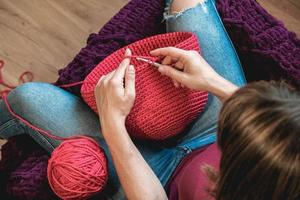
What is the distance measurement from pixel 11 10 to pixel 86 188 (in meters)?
0.80

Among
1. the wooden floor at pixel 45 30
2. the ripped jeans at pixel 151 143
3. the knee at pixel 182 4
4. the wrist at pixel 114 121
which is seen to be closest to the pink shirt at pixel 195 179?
the ripped jeans at pixel 151 143

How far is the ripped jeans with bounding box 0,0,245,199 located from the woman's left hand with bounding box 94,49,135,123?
109 mm

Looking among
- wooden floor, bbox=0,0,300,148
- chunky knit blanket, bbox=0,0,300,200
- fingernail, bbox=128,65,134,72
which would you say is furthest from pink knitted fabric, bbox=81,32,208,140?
wooden floor, bbox=0,0,300,148

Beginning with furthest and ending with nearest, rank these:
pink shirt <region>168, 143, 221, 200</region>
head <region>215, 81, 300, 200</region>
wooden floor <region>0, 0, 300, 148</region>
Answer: wooden floor <region>0, 0, 300, 148</region>, pink shirt <region>168, 143, 221, 200</region>, head <region>215, 81, 300, 200</region>

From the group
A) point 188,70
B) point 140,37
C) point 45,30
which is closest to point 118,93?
point 188,70

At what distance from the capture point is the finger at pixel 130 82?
0.82 m

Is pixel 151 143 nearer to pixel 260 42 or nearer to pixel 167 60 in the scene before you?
pixel 167 60

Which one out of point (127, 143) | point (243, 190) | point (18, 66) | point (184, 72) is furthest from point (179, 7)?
point (18, 66)

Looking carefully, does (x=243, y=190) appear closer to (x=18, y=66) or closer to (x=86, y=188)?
(x=86, y=188)

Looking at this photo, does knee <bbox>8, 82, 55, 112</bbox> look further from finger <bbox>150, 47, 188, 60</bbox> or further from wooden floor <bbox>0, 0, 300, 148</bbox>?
wooden floor <bbox>0, 0, 300, 148</bbox>

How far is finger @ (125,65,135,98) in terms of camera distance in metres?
0.82

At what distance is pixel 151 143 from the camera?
933mm

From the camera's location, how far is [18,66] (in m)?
1.37

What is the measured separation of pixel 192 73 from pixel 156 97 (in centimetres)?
8
